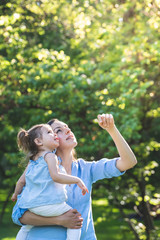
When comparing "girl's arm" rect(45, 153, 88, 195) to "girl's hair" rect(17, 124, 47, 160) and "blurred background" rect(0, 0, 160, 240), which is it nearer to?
"girl's hair" rect(17, 124, 47, 160)

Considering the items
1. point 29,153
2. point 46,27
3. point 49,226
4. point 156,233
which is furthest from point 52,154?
point 46,27

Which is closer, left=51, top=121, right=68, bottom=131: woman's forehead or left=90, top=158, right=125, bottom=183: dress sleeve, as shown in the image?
left=90, top=158, right=125, bottom=183: dress sleeve

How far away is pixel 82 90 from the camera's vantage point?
5.65m

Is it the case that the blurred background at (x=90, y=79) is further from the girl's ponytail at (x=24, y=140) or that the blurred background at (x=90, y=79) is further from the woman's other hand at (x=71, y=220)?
the woman's other hand at (x=71, y=220)

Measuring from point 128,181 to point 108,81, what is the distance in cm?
195

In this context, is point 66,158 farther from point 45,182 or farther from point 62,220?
point 62,220

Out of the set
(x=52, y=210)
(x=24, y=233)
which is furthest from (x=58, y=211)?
(x=24, y=233)

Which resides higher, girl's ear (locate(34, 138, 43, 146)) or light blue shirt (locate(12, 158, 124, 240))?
girl's ear (locate(34, 138, 43, 146))

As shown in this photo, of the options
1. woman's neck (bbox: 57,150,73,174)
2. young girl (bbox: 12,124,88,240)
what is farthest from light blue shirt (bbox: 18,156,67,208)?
woman's neck (bbox: 57,150,73,174)

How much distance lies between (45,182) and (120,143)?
504 millimetres

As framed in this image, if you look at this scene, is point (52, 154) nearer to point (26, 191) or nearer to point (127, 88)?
point (26, 191)

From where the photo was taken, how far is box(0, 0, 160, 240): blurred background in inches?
224

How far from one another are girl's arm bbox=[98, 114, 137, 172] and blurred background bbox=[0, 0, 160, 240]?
299 cm

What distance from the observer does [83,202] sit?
96.7 inches
